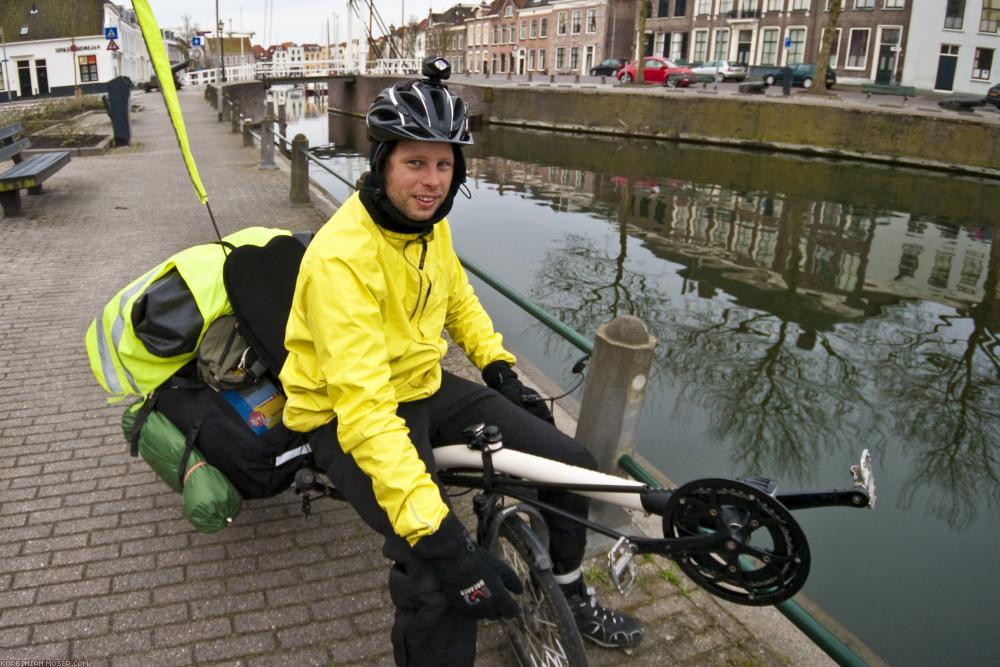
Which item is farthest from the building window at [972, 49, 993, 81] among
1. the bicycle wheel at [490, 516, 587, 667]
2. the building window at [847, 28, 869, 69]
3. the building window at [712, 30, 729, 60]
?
the bicycle wheel at [490, 516, 587, 667]

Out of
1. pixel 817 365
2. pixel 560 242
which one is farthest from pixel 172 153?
pixel 817 365

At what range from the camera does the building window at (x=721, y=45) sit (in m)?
51.0

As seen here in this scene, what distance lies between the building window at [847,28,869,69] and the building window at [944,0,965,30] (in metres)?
3.95

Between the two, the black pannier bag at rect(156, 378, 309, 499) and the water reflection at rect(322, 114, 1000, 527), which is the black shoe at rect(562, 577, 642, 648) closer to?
the black pannier bag at rect(156, 378, 309, 499)

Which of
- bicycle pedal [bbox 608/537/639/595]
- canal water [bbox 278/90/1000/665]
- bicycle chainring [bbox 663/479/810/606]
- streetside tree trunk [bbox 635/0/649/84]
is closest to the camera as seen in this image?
bicycle chainring [bbox 663/479/810/606]

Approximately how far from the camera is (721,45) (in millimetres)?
51375

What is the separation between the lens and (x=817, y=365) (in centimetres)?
913

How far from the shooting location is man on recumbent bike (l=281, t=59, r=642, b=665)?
2148mm

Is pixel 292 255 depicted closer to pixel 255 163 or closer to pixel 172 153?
pixel 255 163

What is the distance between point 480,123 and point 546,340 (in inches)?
1198

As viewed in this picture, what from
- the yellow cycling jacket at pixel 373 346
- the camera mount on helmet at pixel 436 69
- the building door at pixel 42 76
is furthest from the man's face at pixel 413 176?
the building door at pixel 42 76

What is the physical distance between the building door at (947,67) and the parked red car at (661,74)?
1340cm

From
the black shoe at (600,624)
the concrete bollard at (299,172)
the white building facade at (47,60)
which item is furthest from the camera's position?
the white building facade at (47,60)

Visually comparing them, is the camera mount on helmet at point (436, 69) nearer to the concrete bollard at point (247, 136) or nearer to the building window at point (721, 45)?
the concrete bollard at point (247, 136)
